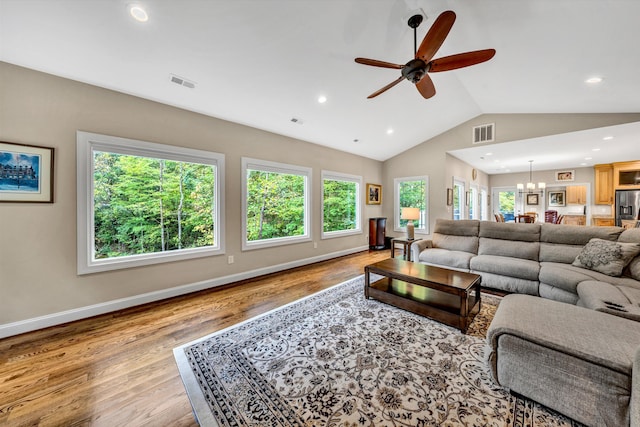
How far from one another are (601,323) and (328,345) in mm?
1935

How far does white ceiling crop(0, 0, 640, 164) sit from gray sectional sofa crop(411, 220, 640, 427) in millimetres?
2165

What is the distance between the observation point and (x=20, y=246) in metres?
2.36

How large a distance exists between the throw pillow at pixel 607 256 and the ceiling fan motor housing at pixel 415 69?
9.70ft

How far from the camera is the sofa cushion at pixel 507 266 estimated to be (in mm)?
3080

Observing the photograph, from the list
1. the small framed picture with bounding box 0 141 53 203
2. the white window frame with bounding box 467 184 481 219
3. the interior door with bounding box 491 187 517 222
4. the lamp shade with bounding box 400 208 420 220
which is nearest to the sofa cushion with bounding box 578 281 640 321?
the lamp shade with bounding box 400 208 420 220

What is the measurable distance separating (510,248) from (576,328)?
8.09ft

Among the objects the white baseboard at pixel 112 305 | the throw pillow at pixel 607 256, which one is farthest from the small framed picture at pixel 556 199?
the white baseboard at pixel 112 305

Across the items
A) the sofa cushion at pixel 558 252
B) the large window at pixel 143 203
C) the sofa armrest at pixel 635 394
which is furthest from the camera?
the sofa cushion at pixel 558 252

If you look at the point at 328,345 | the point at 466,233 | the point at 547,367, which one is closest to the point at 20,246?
the point at 328,345

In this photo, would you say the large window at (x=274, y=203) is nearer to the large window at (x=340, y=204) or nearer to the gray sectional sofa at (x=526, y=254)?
the large window at (x=340, y=204)

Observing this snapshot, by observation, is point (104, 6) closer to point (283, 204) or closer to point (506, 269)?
point (283, 204)

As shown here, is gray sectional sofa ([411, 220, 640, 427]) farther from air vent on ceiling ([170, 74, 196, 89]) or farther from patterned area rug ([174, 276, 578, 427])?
air vent on ceiling ([170, 74, 196, 89])

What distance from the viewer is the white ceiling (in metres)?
2.05

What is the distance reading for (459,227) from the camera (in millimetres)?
4316
